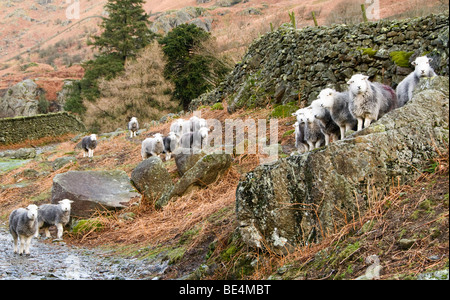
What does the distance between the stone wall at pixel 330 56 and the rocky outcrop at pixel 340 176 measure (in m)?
2.86

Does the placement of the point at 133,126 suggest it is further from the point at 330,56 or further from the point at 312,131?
the point at 312,131

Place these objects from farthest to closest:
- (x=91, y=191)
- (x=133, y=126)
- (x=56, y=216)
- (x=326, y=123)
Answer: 1. (x=133, y=126)
2. (x=91, y=191)
3. (x=56, y=216)
4. (x=326, y=123)

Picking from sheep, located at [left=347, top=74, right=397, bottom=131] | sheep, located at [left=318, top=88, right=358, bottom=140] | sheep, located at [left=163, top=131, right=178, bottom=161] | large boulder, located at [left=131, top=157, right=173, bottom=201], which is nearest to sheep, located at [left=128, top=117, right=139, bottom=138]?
sheep, located at [left=163, top=131, right=178, bottom=161]

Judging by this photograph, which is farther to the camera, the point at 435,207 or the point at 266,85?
the point at 266,85

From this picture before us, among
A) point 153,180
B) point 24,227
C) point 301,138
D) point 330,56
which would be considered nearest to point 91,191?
point 153,180

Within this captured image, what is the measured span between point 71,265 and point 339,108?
5.32 metres

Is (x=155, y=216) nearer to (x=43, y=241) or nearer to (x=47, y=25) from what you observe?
(x=43, y=241)

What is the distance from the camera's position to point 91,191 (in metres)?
9.76

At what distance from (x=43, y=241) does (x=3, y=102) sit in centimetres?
4552

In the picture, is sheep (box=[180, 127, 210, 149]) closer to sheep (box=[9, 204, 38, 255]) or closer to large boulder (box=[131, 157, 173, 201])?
large boulder (box=[131, 157, 173, 201])

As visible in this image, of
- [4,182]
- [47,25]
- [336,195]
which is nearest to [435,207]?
[336,195]

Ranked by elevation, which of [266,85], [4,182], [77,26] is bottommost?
[4,182]

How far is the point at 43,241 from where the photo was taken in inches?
340

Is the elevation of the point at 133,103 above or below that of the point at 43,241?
above
